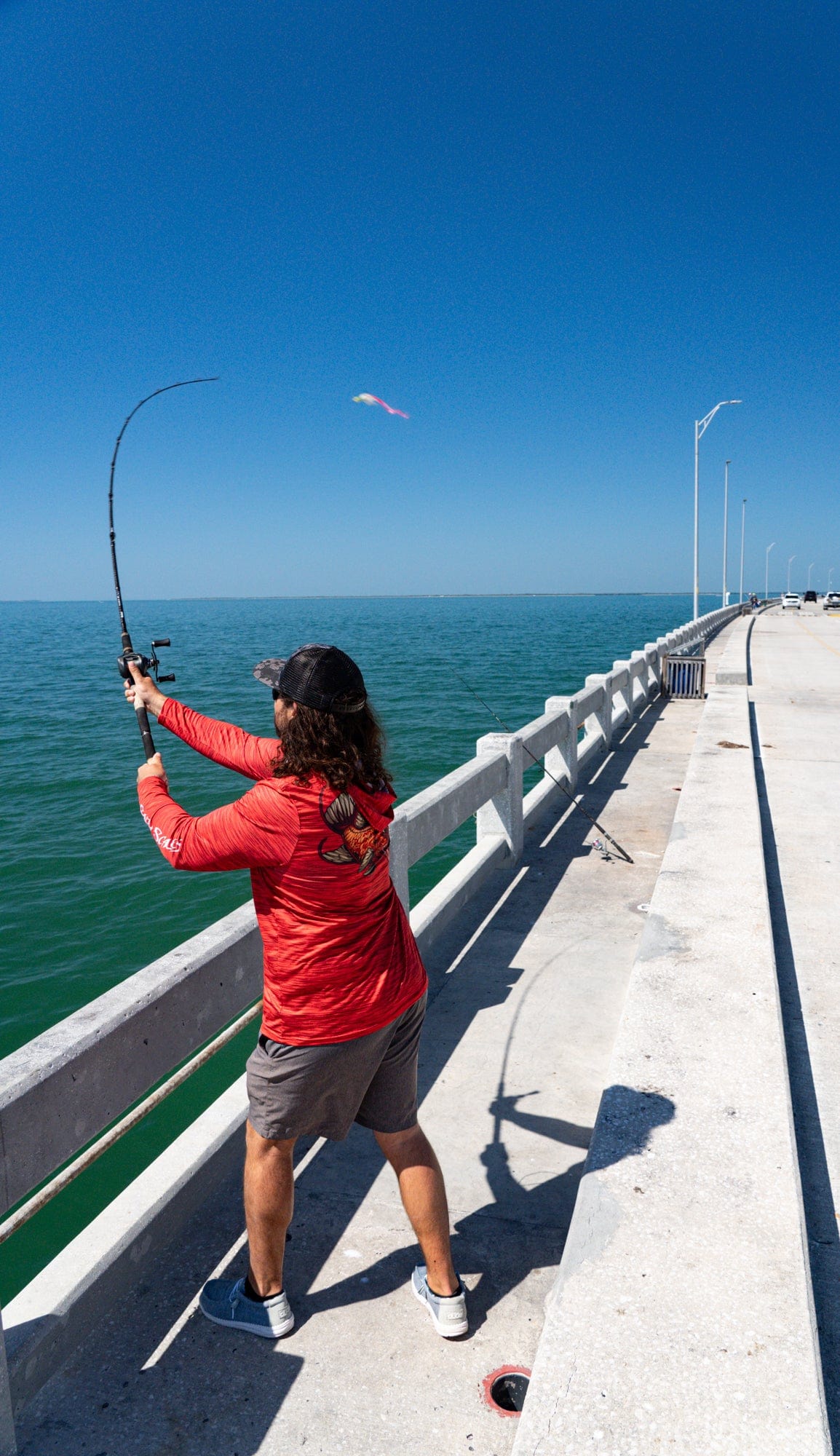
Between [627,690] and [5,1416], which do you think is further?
[627,690]

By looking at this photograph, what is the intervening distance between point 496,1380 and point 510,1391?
4 cm

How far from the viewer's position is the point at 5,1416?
212 cm

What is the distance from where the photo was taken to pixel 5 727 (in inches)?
1096

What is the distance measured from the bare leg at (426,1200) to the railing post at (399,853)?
1856mm

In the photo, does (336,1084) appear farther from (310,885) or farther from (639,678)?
(639,678)

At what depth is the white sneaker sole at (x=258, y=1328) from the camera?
102 inches

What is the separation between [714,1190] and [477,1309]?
0.77m

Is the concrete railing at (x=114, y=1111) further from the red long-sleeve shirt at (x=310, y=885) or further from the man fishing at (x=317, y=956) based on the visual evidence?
the red long-sleeve shirt at (x=310, y=885)

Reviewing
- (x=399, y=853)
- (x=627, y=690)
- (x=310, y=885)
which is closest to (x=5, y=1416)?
(x=310, y=885)

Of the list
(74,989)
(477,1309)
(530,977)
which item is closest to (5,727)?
(74,989)

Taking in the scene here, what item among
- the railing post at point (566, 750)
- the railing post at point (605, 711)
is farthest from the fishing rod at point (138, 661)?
the railing post at point (605, 711)

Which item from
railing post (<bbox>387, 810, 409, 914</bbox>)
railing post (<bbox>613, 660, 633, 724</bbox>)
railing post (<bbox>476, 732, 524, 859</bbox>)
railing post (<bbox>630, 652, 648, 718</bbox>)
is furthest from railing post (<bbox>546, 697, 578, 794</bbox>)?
railing post (<bbox>630, 652, 648, 718</bbox>)

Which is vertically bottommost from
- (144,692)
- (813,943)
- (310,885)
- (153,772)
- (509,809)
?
(813,943)

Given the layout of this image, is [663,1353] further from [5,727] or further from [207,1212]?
[5,727]
